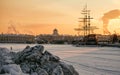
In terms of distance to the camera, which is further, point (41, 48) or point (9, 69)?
point (41, 48)

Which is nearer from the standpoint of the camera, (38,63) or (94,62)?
(38,63)

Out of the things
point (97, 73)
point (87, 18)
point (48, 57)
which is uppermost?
point (87, 18)

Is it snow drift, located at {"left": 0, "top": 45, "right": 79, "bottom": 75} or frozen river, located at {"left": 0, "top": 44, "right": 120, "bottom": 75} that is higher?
snow drift, located at {"left": 0, "top": 45, "right": 79, "bottom": 75}

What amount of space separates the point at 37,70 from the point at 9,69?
6.73ft

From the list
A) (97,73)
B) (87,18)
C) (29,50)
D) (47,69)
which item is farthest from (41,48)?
(87,18)

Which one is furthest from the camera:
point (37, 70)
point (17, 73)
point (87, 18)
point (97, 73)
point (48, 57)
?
point (87, 18)

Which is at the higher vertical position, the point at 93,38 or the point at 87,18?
the point at 87,18

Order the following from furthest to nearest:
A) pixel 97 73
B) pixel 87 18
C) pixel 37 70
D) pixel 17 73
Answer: pixel 87 18 < pixel 97 73 < pixel 37 70 < pixel 17 73

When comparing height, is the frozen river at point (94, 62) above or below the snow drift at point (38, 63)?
below

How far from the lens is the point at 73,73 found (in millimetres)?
13477

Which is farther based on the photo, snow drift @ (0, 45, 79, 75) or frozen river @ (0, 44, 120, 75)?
frozen river @ (0, 44, 120, 75)

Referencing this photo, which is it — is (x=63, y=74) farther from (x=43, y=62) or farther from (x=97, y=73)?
(x=97, y=73)

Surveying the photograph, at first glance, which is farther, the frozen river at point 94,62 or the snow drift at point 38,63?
the frozen river at point 94,62

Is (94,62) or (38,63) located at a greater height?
(38,63)
